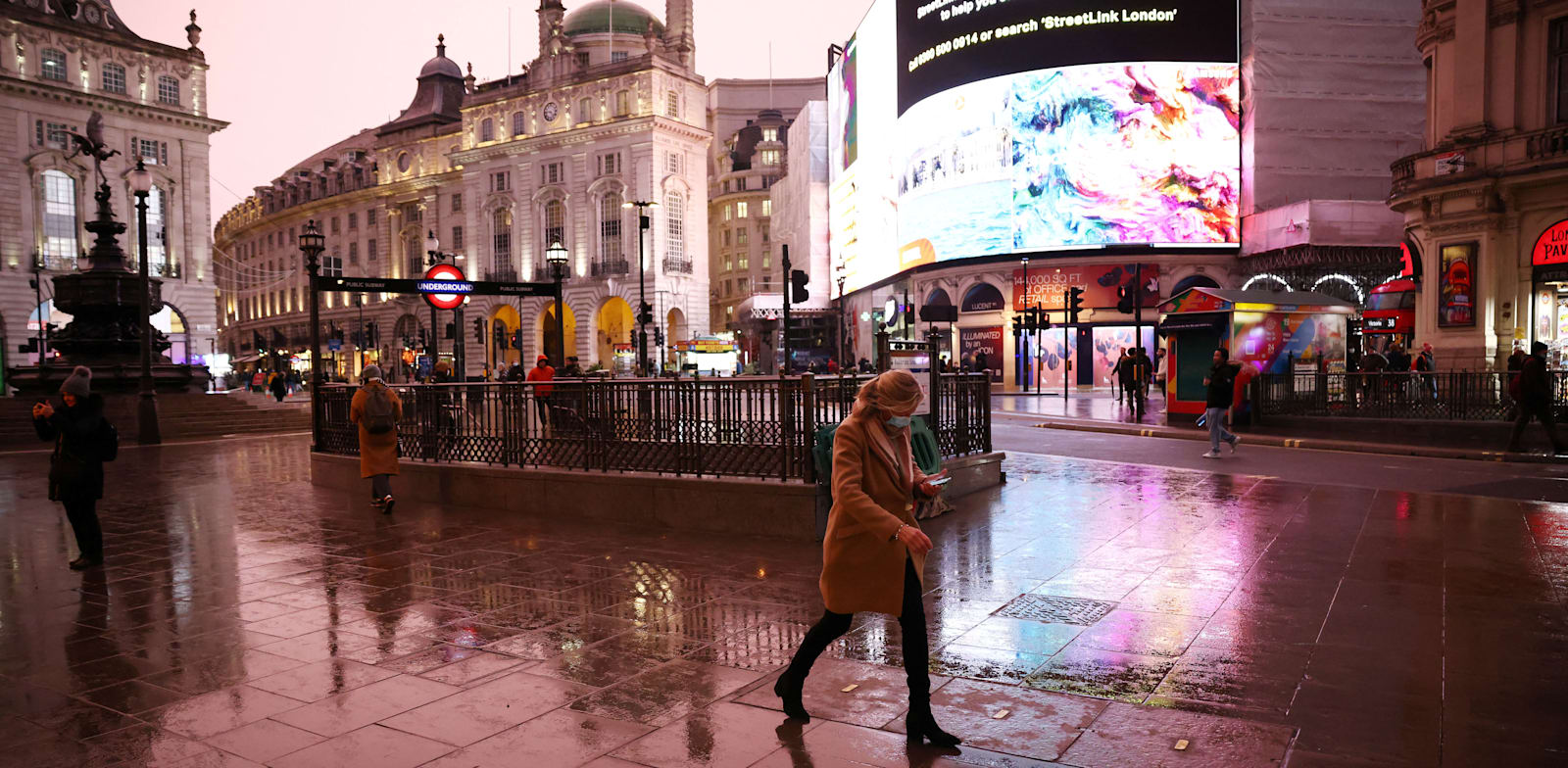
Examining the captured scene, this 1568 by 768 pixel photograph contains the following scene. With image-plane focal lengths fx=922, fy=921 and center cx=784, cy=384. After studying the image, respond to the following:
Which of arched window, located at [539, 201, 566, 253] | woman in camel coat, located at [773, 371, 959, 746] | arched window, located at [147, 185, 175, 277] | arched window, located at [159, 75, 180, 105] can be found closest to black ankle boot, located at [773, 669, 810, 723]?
woman in camel coat, located at [773, 371, 959, 746]

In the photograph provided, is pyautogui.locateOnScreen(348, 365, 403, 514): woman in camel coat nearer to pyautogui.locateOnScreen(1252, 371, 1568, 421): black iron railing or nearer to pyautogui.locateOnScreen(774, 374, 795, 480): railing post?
pyautogui.locateOnScreen(774, 374, 795, 480): railing post

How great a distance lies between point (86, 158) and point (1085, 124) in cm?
5578

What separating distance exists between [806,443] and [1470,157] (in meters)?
22.9

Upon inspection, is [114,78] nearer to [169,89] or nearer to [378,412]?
[169,89]

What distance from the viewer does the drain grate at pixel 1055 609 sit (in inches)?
236

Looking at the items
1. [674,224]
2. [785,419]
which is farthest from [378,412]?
[674,224]

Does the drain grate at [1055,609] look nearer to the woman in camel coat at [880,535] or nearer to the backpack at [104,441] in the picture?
the woman in camel coat at [880,535]

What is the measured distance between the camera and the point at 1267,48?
129 feet

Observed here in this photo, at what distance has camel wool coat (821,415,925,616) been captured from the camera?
161 inches

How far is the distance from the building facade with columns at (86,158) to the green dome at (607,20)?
28538 mm

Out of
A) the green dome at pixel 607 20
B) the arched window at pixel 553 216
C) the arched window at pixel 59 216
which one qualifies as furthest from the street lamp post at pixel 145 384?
the green dome at pixel 607 20

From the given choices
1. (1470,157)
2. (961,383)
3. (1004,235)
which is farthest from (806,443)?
(1004,235)

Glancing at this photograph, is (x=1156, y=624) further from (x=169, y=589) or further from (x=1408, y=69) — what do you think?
(x=1408, y=69)

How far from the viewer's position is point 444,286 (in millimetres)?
13859
